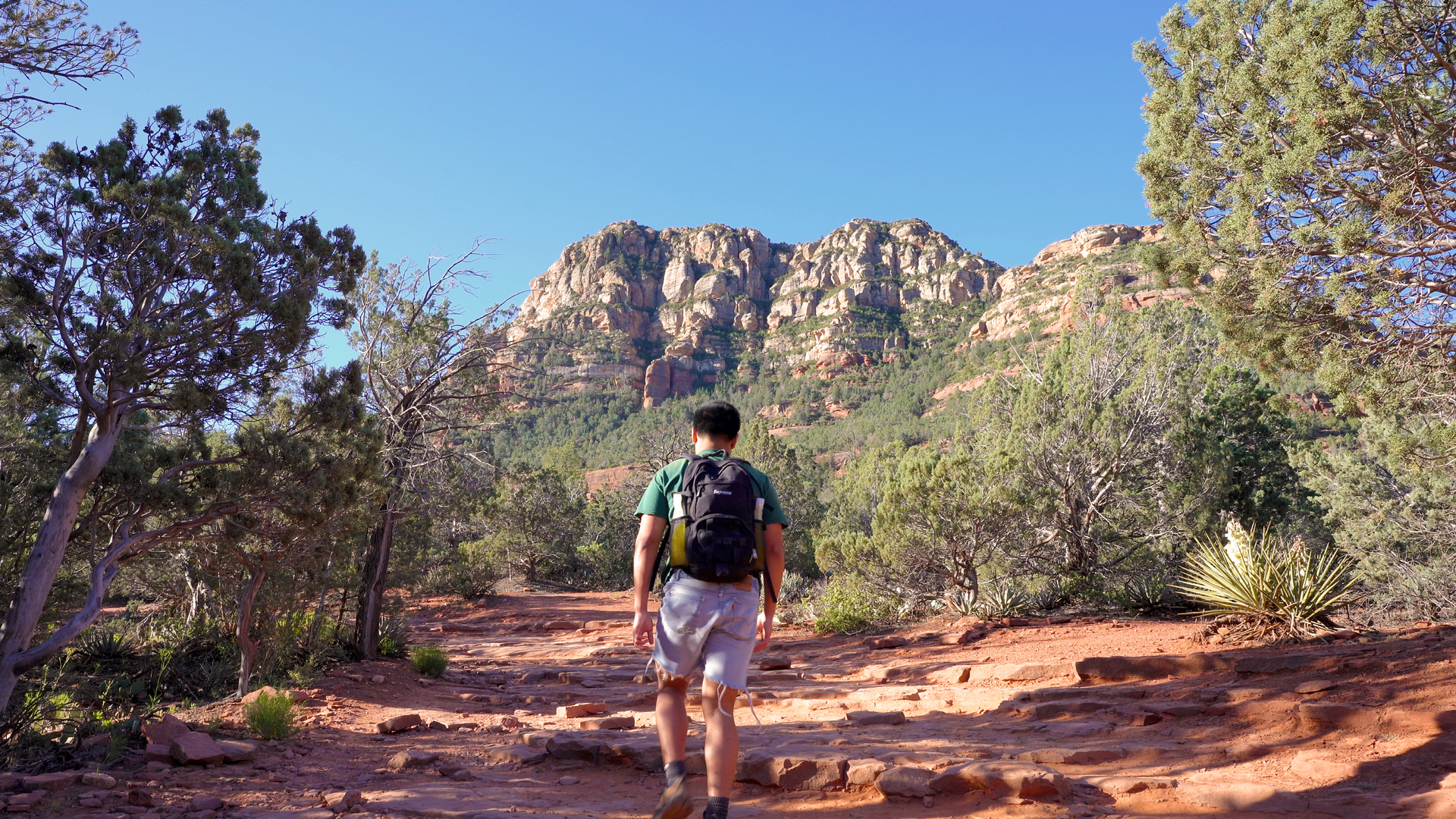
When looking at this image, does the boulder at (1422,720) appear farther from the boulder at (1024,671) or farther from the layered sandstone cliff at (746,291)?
the layered sandstone cliff at (746,291)

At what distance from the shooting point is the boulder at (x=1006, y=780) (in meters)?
3.82

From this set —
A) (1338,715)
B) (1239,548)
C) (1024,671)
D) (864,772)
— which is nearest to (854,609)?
(1024,671)

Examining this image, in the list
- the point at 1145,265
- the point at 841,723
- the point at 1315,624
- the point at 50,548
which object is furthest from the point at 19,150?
the point at 1315,624

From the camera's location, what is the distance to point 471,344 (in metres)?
10.1

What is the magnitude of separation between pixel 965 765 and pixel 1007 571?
30.6 ft

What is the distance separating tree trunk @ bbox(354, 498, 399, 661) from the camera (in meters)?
9.68

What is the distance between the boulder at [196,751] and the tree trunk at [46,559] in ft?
3.49

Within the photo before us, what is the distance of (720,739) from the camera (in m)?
3.27

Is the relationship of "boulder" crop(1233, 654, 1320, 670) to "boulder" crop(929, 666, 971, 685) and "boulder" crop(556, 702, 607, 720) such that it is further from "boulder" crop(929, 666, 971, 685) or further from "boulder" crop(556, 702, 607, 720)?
"boulder" crop(556, 702, 607, 720)

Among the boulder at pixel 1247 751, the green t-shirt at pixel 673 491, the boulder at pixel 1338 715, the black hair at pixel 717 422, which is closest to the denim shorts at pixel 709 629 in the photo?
the green t-shirt at pixel 673 491

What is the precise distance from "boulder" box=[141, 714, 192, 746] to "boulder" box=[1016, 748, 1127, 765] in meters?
5.00

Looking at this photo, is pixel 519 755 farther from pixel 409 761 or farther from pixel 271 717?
pixel 271 717

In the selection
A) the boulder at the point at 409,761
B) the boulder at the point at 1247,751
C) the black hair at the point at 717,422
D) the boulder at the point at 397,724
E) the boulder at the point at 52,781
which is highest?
the black hair at the point at 717,422

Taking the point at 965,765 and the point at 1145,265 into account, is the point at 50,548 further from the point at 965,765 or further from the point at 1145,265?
the point at 1145,265
